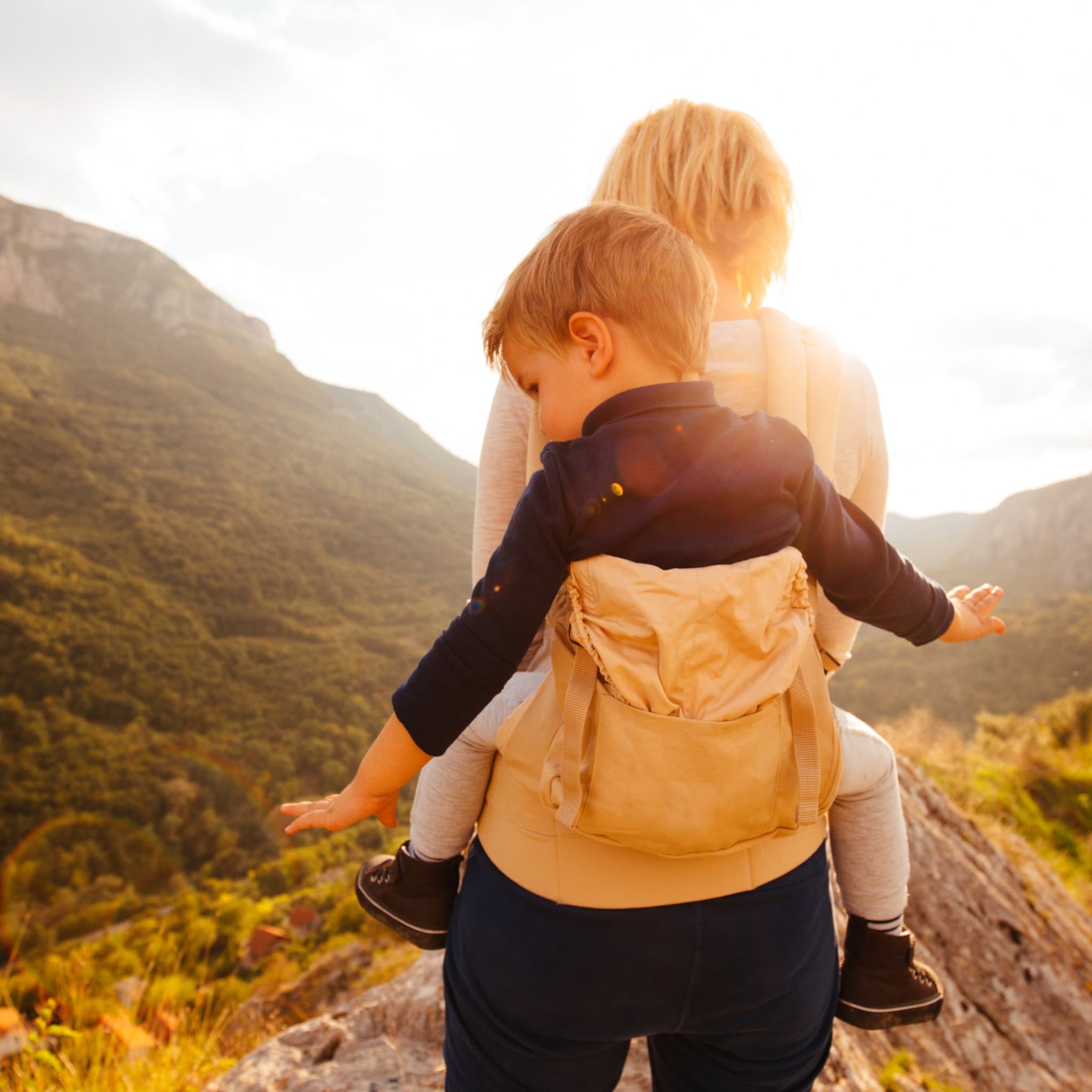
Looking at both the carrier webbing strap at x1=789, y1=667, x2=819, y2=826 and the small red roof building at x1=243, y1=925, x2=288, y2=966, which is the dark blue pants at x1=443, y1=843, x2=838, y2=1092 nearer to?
the carrier webbing strap at x1=789, y1=667, x2=819, y2=826

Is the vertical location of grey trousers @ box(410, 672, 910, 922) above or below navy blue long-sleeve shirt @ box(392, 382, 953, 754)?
below

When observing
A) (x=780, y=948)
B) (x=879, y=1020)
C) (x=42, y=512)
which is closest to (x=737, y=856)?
(x=780, y=948)

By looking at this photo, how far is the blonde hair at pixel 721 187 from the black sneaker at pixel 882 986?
122 cm

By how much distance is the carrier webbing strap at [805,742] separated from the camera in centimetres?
79

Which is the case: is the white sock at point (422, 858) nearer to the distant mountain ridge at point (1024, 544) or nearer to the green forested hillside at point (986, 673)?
the green forested hillside at point (986, 673)

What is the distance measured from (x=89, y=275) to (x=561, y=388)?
140106 millimetres

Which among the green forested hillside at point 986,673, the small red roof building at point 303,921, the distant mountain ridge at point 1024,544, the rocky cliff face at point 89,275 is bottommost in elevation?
the small red roof building at point 303,921

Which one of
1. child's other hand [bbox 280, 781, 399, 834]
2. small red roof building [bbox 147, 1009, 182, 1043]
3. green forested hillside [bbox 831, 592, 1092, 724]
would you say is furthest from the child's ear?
green forested hillside [bbox 831, 592, 1092, 724]

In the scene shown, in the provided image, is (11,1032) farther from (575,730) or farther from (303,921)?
(303,921)

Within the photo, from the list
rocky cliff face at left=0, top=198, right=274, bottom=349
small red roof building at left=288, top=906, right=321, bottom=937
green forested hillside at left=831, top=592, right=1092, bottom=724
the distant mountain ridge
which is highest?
rocky cliff face at left=0, top=198, right=274, bottom=349

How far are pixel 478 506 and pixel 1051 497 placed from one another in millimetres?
112744

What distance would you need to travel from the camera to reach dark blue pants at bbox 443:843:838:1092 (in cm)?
81

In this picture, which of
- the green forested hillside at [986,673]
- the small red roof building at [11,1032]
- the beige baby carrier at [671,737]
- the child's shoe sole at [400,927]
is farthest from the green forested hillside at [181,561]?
the beige baby carrier at [671,737]

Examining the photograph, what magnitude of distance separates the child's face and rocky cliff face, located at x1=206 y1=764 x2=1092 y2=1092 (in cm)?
198
